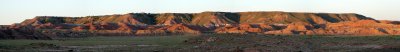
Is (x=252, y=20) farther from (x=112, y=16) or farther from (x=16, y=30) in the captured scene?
(x=16, y=30)

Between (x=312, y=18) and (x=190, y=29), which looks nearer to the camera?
(x=190, y=29)

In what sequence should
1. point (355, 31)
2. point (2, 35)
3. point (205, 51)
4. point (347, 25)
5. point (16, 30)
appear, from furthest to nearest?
point (347, 25)
point (355, 31)
point (16, 30)
point (2, 35)
point (205, 51)

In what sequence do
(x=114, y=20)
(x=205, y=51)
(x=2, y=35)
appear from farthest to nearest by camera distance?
(x=114, y=20) < (x=2, y=35) < (x=205, y=51)

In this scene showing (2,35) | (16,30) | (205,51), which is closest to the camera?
(205,51)

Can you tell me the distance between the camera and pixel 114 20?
184375 millimetres

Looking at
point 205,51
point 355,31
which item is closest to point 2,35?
point 205,51

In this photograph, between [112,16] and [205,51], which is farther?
[112,16]

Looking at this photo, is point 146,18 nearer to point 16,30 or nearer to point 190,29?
point 190,29

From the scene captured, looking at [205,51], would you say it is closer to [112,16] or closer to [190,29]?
[190,29]

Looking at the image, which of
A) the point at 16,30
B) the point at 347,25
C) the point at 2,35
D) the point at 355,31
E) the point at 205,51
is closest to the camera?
the point at 205,51

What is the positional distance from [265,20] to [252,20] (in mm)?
6443

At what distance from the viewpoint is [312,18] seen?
7456 inches

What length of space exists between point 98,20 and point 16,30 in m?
116

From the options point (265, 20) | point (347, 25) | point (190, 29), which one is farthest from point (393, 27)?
point (265, 20)
